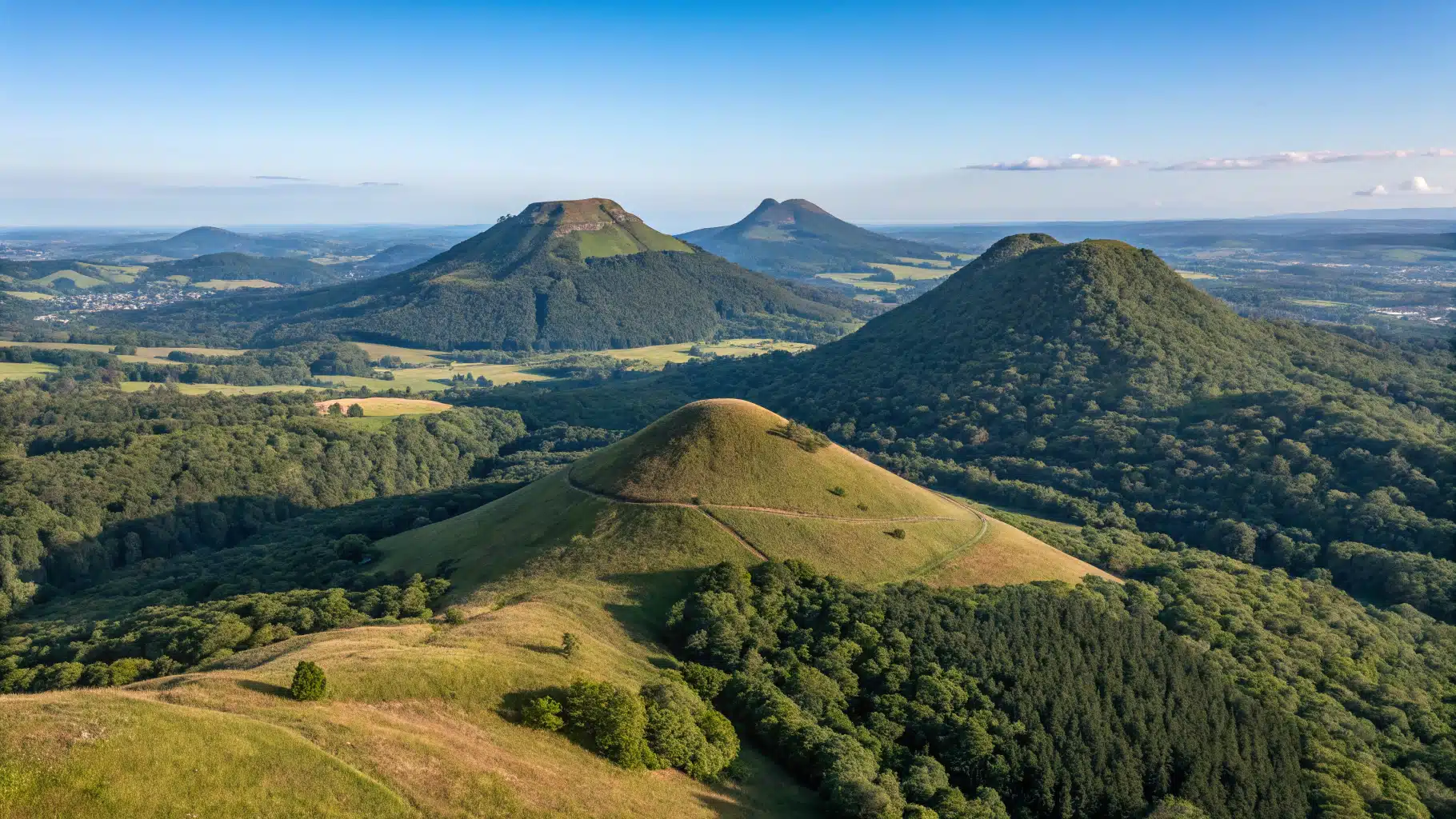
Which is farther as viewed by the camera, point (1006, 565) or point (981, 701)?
point (1006, 565)

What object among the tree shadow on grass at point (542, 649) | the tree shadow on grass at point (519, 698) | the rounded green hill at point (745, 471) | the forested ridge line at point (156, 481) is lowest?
the forested ridge line at point (156, 481)

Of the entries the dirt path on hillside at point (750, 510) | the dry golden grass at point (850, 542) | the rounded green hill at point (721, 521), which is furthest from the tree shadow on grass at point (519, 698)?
the dry golden grass at point (850, 542)

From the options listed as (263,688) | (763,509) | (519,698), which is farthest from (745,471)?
(263,688)

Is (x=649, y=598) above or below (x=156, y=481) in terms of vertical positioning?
above

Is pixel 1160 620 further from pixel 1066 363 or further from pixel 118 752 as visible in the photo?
pixel 1066 363

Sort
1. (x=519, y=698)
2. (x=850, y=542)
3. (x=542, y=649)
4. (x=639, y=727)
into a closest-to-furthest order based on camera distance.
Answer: (x=639, y=727) → (x=519, y=698) → (x=542, y=649) → (x=850, y=542)

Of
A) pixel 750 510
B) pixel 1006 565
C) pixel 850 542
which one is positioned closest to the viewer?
pixel 1006 565

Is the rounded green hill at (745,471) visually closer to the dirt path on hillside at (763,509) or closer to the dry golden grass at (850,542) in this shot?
the dirt path on hillside at (763,509)

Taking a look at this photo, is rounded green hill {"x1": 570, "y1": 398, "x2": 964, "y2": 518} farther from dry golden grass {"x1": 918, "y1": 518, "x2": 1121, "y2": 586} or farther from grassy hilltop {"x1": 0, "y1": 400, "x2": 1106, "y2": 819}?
dry golden grass {"x1": 918, "y1": 518, "x2": 1121, "y2": 586}

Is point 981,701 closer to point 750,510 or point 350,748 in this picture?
point 750,510

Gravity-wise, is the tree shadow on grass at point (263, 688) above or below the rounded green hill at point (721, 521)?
above

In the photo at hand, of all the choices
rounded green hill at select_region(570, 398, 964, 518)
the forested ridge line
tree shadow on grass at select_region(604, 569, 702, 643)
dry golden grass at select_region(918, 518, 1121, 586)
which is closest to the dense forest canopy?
tree shadow on grass at select_region(604, 569, 702, 643)

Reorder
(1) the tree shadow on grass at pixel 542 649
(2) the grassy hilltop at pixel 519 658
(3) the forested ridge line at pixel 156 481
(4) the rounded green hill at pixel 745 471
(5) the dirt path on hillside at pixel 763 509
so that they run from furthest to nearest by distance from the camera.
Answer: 1. (3) the forested ridge line at pixel 156 481
2. (4) the rounded green hill at pixel 745 471
3. (5) the dirt path on hillside at pixel 763 509
4. (1) the tree shadow on grass at pixel 542 649
5. (2) the grassy hilltop at pixel 519 658
